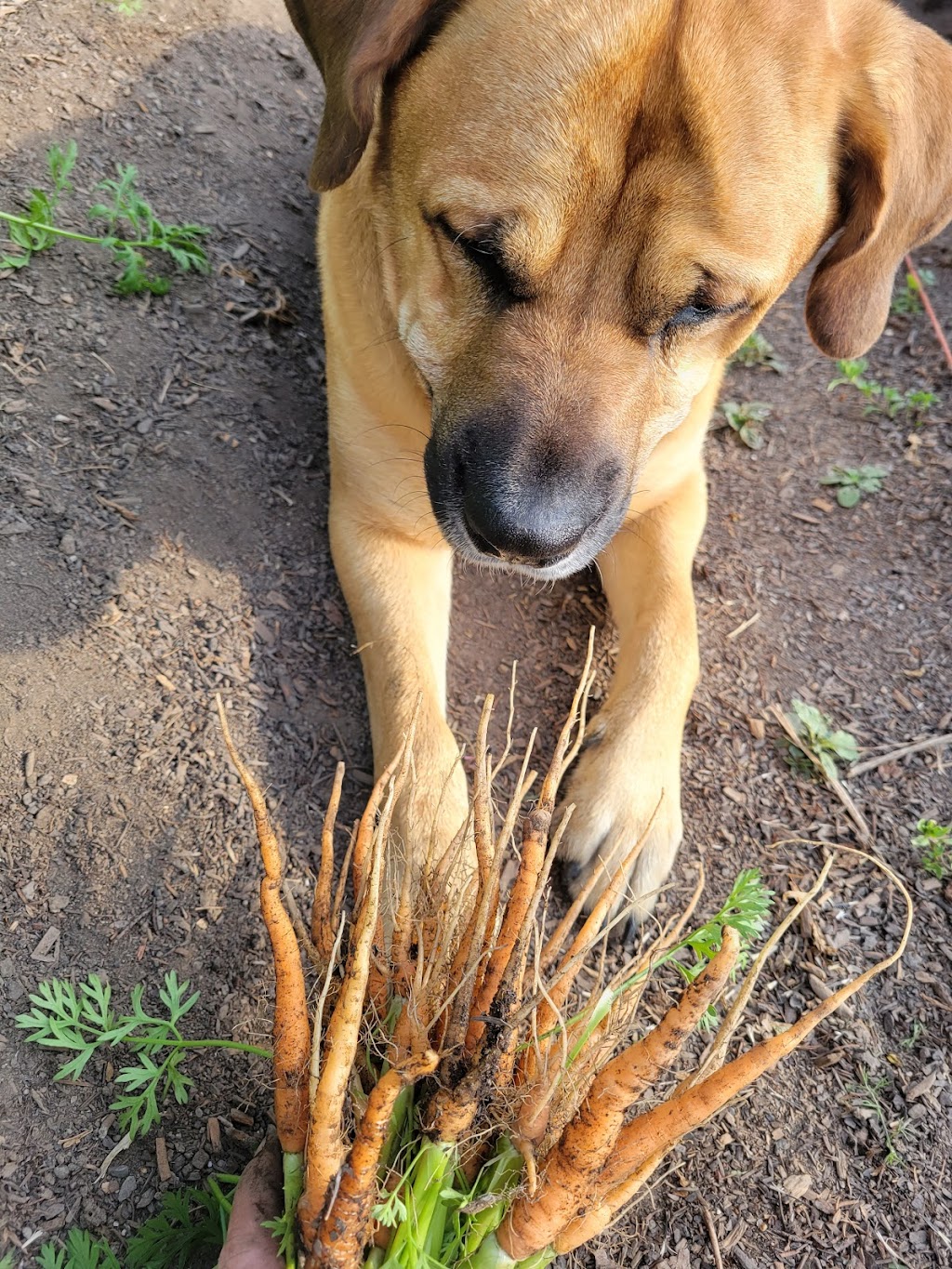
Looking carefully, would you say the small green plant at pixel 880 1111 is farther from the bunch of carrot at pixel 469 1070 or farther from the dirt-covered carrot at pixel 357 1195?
the dirt-covered carrot at pixel 357 1195

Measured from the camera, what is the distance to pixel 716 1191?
76.2 inches

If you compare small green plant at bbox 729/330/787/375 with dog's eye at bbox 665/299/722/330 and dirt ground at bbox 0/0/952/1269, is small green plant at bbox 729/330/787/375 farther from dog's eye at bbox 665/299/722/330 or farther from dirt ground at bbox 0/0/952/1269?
dog's eye at bbox 665/299/722/330

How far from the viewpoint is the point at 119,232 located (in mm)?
2990

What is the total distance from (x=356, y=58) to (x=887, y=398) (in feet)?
8.92

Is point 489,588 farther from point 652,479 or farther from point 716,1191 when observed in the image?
point 716,1191

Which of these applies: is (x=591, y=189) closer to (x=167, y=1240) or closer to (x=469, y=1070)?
(x=469, y=1070)

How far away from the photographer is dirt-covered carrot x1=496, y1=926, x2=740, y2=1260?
1454 millimetres

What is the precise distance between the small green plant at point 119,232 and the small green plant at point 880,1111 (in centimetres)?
277

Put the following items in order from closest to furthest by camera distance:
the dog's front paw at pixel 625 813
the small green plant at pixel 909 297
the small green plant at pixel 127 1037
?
the small green plant at pixel 127 1037
the dog's front paw at pixel 625 813
the small green plant at pixel 909 297

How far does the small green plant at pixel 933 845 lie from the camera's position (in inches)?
100

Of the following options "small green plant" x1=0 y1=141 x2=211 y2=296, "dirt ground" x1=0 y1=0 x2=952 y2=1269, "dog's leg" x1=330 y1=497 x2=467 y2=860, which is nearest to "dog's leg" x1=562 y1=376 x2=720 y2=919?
"dirt ground" x1=0 y1=0 x2=952 y2=1269

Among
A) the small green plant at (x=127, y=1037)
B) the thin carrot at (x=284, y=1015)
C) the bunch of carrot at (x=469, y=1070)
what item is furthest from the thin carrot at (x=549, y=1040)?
the small green plant at (x=127, y=1037)

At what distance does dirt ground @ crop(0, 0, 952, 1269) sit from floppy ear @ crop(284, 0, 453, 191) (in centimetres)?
98

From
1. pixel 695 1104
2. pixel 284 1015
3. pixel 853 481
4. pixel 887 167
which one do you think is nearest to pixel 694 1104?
pixel 695 1104
